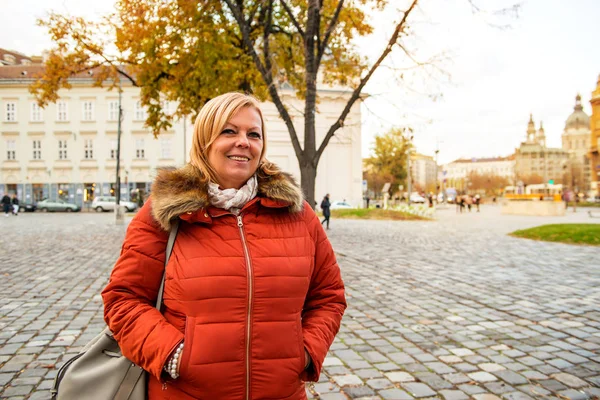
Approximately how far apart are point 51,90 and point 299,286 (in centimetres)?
1589

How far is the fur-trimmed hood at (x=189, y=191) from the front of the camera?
196cm

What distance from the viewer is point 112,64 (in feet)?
51.7

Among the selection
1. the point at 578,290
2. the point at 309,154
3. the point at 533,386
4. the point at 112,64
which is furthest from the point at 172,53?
the point at 533,386

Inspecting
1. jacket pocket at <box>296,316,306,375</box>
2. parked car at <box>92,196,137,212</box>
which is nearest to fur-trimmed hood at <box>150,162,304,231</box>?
jacket pocket at <box>296,316,306,375</box>

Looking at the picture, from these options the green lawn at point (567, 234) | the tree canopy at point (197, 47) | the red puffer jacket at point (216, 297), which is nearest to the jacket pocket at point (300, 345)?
the red puffer jacket at point (216, 297)

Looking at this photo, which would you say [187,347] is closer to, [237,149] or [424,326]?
[237,149]

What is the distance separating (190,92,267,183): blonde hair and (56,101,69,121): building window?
2261 inches

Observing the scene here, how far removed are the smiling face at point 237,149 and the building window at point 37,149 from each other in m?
58.3

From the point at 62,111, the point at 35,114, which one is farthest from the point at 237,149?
the point at 35,114

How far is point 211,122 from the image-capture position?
82.3 inches

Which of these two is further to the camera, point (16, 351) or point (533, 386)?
point (16, 351)

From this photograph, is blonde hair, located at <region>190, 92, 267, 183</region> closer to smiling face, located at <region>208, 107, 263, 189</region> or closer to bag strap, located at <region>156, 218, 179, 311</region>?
smiling face, located at <region>208, 107, 263, 189</region>

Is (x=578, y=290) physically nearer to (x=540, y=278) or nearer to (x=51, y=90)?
(x=540, y=278)

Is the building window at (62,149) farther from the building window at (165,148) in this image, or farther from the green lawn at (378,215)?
the green lawn at (378,215)
